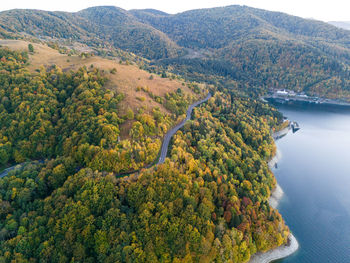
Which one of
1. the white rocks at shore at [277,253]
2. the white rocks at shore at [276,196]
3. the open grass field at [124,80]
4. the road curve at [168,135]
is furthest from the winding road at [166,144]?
the white rocks at shore at [276,196]

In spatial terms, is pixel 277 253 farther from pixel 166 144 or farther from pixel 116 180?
pixel 116 180

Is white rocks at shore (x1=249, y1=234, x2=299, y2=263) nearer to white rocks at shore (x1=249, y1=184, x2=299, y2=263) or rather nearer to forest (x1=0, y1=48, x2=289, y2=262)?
white rocks at shore (x1=249, y1=184, x2=299, y2=263)

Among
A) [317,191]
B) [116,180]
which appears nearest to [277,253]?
[317,191]

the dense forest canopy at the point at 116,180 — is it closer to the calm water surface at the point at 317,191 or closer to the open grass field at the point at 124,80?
the open grass field at the point at 124,80

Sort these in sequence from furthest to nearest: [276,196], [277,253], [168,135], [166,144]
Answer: [168,135]
[276,196]
[166,144]
[277,253]

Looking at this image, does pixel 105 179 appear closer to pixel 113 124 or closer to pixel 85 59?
pixel 113 124

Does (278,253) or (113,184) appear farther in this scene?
(278,253)
